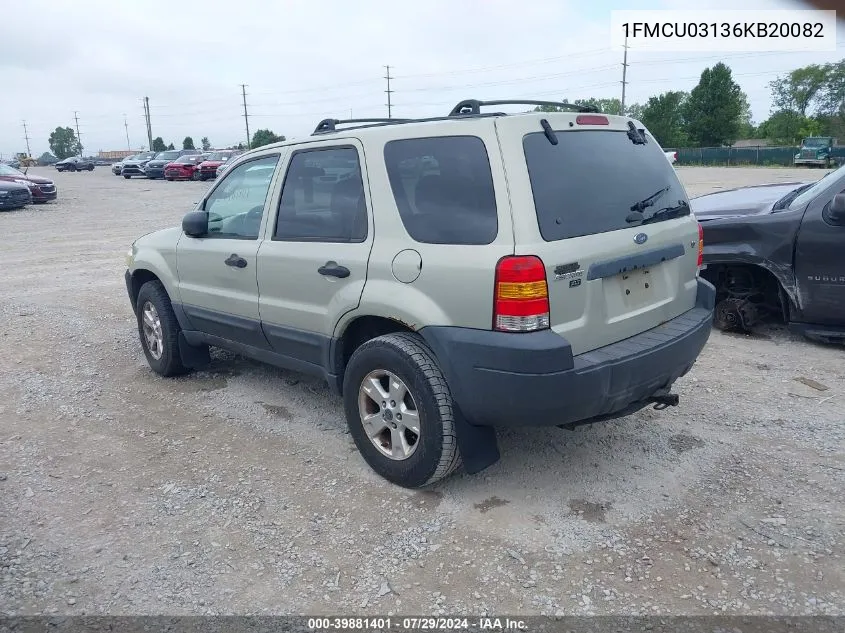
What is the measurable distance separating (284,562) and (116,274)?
323 inches

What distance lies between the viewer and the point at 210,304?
4.80 meters

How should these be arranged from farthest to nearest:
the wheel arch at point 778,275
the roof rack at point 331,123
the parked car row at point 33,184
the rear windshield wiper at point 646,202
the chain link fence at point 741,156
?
the chain link fence at point 741,156 → the parked car row at point 33,184 → the wheel arch at point 778,275 → the roof rack at point 331,123 → the rear windshield wiper at point 646,202

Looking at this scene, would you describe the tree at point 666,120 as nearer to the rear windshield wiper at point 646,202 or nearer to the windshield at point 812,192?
the windshield at point 812,192

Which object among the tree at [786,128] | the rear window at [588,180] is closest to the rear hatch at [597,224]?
the rear window at [588,180]

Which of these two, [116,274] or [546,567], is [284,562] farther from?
[116,274]

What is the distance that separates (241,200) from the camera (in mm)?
4656

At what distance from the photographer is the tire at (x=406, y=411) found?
10.9 ft

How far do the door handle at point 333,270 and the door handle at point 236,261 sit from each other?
809 millimetres

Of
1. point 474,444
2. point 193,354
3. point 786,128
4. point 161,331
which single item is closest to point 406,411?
point 474,444

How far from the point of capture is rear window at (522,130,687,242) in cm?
315

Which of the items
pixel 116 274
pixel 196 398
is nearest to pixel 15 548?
pixel 196 398

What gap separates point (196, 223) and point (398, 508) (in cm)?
249

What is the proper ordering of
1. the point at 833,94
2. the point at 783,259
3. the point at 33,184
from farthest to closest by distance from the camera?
the point at 833,94, the point at 33,184, the point at 783,259

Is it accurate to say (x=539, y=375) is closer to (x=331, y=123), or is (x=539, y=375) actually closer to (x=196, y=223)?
(x=331, y=123)
